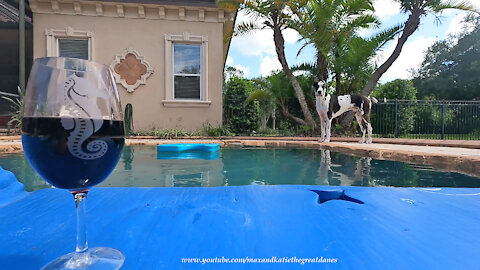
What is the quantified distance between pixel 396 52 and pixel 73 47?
427 inches

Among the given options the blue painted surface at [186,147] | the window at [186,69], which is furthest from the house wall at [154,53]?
the blue painted surface at [186,147]

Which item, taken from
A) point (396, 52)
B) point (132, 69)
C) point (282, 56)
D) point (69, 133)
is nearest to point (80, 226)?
point (69, 133)

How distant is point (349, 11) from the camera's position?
9.37 metres

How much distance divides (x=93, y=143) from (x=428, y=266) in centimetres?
72

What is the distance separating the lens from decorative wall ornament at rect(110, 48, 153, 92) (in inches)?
340

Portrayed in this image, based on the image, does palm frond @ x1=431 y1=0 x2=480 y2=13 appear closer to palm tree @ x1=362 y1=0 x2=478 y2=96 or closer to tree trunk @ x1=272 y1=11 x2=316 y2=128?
palm tree @ x1=362 y1=0 x2=478 y2=96

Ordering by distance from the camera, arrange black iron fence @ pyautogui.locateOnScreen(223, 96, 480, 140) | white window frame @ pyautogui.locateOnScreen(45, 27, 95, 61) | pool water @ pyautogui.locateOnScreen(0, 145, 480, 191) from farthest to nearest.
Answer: black iron fence @ pyautogui.locateOnScreen(223, 96, 480, 140) → white window frame @ pyautogui.locateOnScreen(45, 27, 95, 61) → pool water @ pyautogui.locateOnScreen(0, 145, 480, 191)

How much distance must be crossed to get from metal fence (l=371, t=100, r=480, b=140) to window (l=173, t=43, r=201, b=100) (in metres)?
8.37

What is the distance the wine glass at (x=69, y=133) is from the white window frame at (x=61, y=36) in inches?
365

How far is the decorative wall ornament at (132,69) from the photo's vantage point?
8.65m

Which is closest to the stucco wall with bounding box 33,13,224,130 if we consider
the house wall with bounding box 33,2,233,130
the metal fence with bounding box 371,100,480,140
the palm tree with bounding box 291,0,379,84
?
the house wall with bounding box 33,2,233,130

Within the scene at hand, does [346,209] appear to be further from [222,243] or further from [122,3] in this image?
[122,3]

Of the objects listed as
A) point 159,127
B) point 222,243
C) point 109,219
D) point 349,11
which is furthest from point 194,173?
point 349,11

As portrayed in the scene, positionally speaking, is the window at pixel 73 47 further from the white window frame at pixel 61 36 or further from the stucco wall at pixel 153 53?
the stucco wall at pixel 153 53
